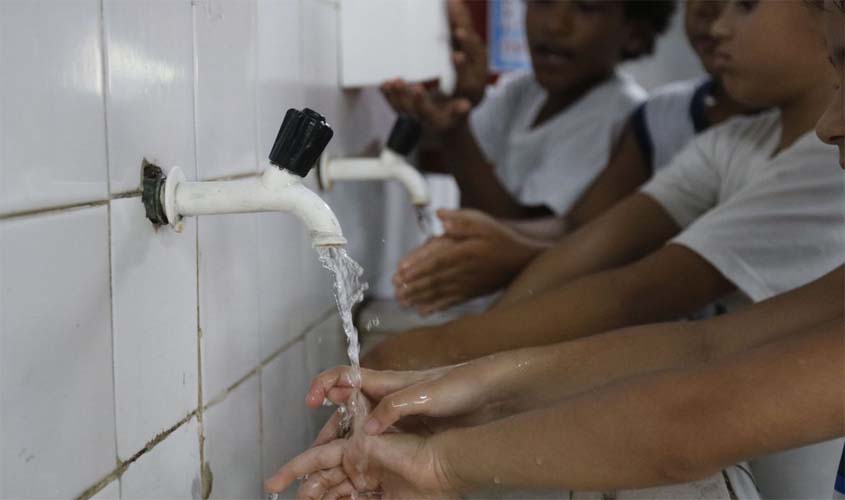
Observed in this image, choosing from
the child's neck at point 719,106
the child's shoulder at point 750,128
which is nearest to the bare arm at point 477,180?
the child's neck at point 719,106

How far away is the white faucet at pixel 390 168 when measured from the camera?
91cm

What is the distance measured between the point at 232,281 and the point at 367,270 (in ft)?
1.61

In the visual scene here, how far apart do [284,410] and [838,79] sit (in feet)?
1.88

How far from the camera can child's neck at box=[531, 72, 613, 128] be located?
153 centimetres

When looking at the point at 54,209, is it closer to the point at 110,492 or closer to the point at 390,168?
the point at 110,492

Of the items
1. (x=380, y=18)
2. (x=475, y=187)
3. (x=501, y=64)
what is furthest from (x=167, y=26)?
(x=501, y=64)

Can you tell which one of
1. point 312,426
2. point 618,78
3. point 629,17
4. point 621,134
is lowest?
point 312,426

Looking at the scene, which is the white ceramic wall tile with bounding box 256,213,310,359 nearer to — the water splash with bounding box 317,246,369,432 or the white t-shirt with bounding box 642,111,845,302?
the water splash with bounding box 317,246,369,432

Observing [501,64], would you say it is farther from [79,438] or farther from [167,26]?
[79,438]

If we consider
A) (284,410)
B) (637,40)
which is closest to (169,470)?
(284,410)

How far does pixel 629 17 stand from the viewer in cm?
158

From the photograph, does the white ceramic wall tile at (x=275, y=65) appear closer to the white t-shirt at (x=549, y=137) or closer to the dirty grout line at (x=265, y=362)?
the dirty grout line at (x=265, y=362)

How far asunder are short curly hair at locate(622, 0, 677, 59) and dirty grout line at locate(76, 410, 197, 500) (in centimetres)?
125

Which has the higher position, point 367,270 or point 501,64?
point 501,64
